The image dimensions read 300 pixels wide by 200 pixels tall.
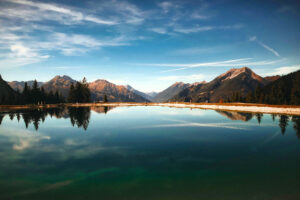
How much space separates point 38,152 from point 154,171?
9.98 meters

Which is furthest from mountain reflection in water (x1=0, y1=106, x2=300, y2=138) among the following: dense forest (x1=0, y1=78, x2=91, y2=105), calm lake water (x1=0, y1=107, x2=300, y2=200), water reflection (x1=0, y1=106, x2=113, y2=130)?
dense forest (x1=0, y1=78, x2=91, y2=105)

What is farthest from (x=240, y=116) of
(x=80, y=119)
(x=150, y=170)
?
(x=150, y=170)

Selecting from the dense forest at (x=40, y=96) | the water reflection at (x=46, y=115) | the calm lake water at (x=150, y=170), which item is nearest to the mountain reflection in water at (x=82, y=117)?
the water reflection at (x=46, y=115)

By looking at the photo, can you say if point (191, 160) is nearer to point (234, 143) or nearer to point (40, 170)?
point (234, 143)

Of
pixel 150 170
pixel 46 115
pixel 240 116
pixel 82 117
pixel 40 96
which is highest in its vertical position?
pixel 40 96

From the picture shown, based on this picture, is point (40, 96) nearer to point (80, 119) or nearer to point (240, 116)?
point (80, 119)

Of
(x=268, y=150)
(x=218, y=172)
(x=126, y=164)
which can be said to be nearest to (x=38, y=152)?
(x=126, y=164)

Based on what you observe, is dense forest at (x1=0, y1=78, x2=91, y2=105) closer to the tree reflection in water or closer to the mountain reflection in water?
the mountain reflection in water

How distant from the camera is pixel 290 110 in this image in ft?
172

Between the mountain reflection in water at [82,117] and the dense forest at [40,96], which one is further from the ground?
the dense forest at [40,96]

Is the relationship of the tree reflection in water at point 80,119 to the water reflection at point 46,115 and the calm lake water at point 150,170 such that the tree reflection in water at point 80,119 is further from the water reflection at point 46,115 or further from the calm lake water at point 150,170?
the calm lake water at point 150,170

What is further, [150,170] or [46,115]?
[46,115]

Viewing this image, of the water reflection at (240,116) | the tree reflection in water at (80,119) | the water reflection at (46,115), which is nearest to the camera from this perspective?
the tree reflection in water at (80,119)

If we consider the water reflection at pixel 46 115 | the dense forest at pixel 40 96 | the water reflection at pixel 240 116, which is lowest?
A: the water reflection at pixel 240 116
